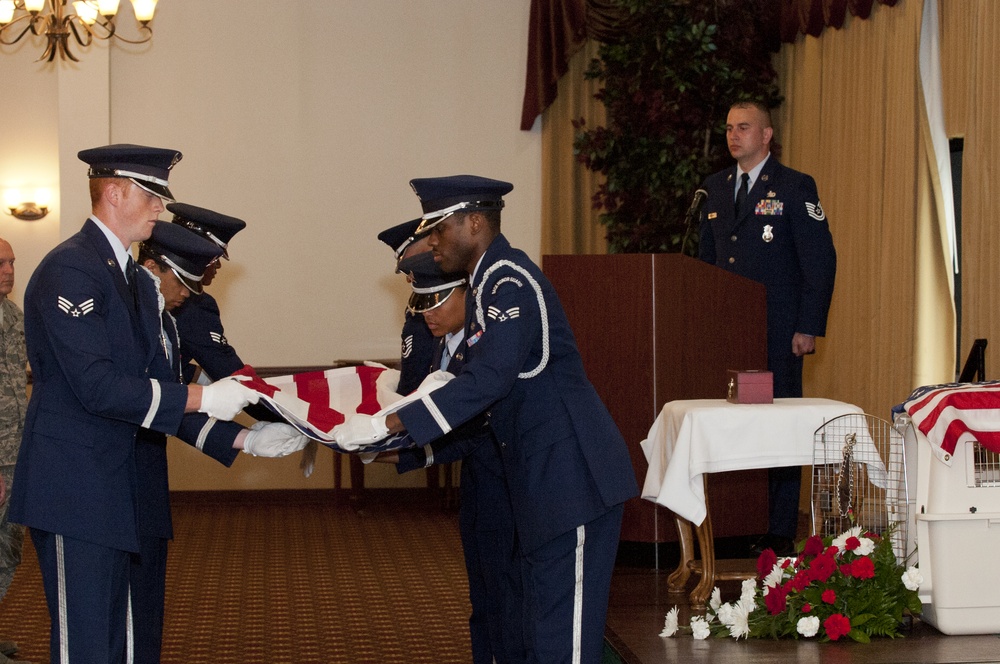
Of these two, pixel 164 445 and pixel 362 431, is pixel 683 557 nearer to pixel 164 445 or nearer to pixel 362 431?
pixel 362 431

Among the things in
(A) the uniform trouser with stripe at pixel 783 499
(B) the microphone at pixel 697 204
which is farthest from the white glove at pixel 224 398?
(B) the microphone at pixel 697 204

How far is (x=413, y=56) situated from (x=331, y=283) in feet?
5.57

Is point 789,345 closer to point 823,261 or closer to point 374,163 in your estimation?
point 823,261

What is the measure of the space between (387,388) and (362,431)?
33.2 inches

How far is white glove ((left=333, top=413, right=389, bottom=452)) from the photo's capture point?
3.14 metres

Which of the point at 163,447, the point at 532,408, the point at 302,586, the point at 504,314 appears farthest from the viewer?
the point at 302,586

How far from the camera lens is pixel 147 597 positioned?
3307 millimetres

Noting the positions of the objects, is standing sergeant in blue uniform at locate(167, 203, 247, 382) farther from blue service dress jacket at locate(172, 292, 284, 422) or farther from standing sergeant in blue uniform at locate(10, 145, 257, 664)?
standing sergeant in blue uniform at locate(10, 145, 257, 664)

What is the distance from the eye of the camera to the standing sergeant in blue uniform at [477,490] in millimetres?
3537

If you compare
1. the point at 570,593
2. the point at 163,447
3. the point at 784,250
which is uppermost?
the point at 784,250

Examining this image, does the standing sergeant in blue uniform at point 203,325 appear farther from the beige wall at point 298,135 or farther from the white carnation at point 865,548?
the beige wall at point 298,135

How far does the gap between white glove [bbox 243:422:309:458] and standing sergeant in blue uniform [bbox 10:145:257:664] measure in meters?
0.47

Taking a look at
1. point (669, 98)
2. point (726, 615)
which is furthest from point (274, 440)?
point (669, 98)

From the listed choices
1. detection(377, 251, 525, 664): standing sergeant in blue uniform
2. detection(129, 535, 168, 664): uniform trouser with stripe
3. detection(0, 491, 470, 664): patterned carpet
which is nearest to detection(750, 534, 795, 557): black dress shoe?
detection(0, 491, 470, 664): patterned carpet
